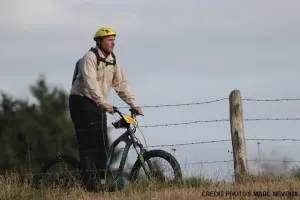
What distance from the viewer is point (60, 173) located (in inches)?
391

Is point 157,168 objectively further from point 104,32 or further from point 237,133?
point 104,32

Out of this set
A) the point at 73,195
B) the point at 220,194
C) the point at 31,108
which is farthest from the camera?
the point at 31,108

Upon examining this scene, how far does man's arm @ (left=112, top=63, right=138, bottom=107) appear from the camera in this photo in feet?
31.9

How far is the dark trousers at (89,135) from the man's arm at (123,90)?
0.52m

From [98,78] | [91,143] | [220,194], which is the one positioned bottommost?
[220,194]

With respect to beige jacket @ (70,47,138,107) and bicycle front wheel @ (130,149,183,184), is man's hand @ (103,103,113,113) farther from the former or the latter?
bicycle front wheel @ (130,149,183,184)

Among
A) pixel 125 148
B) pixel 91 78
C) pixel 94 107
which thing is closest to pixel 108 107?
pixel 94 107

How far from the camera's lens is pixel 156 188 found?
8.84 meters

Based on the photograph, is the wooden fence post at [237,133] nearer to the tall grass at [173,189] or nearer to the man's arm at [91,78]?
the tall grass at [173,189]

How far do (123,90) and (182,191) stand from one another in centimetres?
199

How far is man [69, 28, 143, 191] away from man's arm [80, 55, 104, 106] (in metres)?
0.01

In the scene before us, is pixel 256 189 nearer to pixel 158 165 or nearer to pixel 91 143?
pixel 158 165

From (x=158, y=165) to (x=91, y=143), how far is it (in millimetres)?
915

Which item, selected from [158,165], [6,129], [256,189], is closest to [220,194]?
[256,189]
